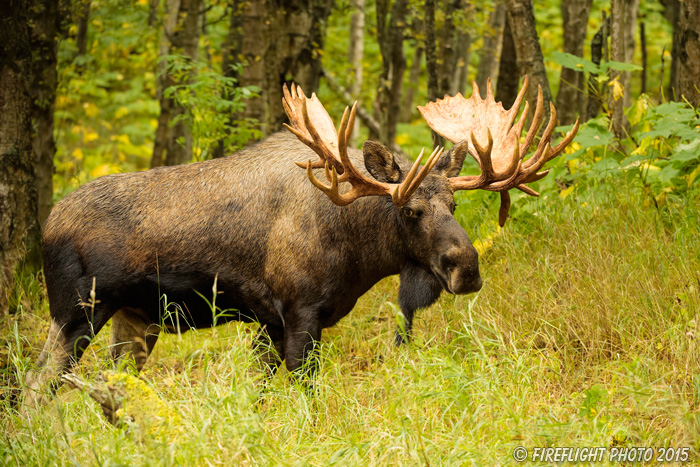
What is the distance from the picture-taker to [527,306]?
4.71 metres

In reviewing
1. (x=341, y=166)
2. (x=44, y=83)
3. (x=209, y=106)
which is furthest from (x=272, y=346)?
(x=44, y=83)

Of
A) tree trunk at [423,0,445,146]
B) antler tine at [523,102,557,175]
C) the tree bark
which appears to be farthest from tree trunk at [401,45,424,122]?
antler tine at [523,102,557,175]

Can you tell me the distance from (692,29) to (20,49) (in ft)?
17.8

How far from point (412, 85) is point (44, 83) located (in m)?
10.8

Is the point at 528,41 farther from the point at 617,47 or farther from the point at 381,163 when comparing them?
the point at 381,163

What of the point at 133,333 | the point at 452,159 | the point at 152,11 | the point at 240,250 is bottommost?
the point at 133,333

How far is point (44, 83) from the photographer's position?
6965mm

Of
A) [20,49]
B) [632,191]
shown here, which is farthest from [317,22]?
[632,191]

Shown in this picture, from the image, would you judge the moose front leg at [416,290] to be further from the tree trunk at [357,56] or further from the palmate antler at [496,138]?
the tree trunk at [357,56]

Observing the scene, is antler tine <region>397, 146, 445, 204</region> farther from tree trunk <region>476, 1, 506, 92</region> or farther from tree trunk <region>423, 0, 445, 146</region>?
tree trunk <region>476, 1, 506, 92</region>

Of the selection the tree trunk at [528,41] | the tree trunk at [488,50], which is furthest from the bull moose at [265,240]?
the tree trunk at [488,50]

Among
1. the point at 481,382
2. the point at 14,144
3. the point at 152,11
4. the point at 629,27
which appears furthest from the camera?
the point at 152,11

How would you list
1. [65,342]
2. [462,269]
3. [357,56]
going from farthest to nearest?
[357,56]
[65,342]
[462,269]

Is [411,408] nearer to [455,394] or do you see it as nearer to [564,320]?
[455,394]
